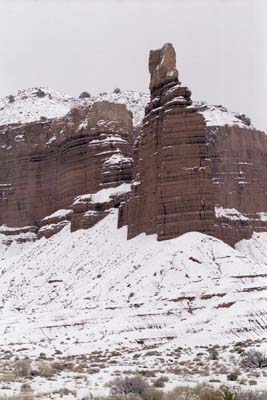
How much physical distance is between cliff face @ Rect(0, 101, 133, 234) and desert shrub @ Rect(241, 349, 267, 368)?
66912 millimetres

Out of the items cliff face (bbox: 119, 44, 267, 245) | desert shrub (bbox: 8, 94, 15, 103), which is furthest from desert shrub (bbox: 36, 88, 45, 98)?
cliff face (bbox: 119, 44, 267, 245)

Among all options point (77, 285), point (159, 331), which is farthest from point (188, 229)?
point (159, 331)

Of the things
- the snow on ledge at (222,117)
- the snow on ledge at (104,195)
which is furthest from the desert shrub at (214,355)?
the snow on ledge at (222,117)

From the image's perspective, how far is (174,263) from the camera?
238ft

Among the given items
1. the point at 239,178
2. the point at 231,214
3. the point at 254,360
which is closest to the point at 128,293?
the point at 231,214

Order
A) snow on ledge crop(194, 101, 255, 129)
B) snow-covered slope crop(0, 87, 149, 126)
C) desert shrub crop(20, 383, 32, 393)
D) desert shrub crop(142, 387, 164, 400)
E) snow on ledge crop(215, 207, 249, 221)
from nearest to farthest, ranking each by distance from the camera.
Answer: desert shrub crop(142, 387, 164, 400) < desert shrub crop(20, 383, 32, 393) < snow on ledge crop(215, 207, 249, 221) < snow on ledge crop(194, 101, 255, 129) < snow-covered slope crop(0, 87, 149, 126)

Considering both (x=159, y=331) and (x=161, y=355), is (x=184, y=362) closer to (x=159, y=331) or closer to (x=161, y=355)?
(x=161, y=355)

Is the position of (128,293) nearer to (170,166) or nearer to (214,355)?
(170,166)

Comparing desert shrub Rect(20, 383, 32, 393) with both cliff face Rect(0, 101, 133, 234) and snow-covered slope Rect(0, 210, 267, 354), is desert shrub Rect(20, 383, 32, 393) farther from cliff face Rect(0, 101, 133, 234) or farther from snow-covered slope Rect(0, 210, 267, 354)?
cliff face Rect(0, 101, 133, 234)

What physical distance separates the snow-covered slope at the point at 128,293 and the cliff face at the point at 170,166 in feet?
6.59

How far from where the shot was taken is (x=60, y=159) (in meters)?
115

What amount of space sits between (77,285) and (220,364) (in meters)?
48.9

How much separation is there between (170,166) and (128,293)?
1573cm

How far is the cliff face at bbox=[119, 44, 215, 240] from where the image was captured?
3068 inches
